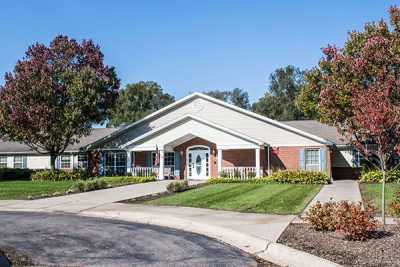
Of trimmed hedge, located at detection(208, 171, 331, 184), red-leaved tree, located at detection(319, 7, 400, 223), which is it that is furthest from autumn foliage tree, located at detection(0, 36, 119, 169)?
red-leaved tree, located at detection(319, 7, 400, 223)

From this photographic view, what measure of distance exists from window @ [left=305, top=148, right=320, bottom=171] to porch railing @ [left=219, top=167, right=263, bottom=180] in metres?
3.15

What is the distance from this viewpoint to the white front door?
3550 cm

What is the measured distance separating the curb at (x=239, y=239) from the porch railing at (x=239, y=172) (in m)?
16.2

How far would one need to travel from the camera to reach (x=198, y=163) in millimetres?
35719

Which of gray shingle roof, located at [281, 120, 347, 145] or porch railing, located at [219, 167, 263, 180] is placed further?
gray shingle roof, located at [281, 120, 347, 145]

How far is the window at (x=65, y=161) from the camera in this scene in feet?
133

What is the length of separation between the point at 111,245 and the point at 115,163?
27.0 m

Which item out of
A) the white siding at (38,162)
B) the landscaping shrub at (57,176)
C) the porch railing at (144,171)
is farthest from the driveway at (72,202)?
the white siding at (38,162)

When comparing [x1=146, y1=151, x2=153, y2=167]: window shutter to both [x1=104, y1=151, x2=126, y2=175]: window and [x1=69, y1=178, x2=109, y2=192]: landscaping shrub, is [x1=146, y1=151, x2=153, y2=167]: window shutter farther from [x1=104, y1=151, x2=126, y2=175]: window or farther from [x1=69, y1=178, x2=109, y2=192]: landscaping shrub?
[x1=69, y1=178, x2=109, y2=192]: landscaping shrub

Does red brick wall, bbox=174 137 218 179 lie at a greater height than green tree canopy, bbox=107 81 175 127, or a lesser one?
lesser

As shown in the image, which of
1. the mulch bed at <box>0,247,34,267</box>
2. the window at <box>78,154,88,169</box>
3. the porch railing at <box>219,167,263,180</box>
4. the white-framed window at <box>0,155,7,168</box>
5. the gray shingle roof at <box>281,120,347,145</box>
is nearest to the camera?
the mulch bed at <box>0,247,34,267</box>

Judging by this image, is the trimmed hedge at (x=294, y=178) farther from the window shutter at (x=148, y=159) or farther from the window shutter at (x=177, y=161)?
the window shutter at (x=148, y=159)

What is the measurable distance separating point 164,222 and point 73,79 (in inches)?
869

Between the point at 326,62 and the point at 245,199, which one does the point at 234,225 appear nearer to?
the point at 245,199
